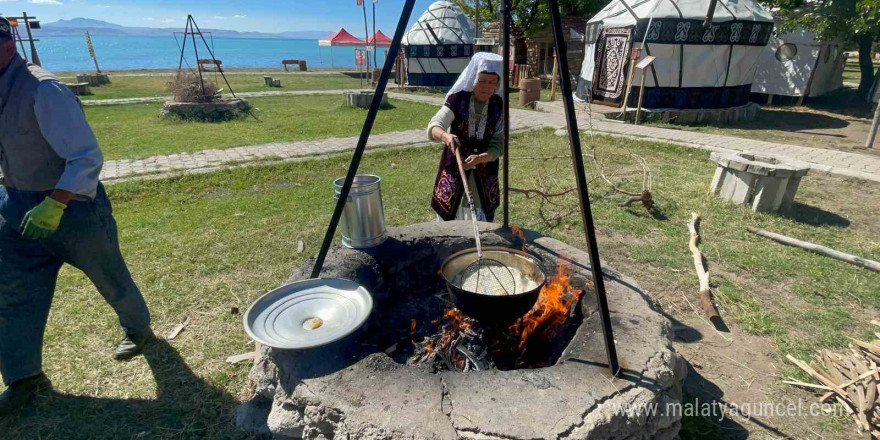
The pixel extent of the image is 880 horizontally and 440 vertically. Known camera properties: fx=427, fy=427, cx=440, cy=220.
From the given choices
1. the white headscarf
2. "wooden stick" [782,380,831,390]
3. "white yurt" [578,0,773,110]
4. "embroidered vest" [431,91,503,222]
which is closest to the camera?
"wooden stick" [782,380,831,390]

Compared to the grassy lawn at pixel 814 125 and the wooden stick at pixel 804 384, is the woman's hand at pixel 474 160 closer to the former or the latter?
the wooden stick at pixel 804 384

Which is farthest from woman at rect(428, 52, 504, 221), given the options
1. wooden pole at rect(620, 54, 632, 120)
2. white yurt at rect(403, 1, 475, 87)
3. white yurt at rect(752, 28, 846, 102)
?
white yurt at rect(403, 1, 475, 87)

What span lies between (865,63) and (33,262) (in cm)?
2114

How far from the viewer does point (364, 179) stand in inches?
122

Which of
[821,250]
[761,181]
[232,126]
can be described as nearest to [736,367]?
[821,250]

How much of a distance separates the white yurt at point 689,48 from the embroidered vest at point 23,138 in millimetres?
13094

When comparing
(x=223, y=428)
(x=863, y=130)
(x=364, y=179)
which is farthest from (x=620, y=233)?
(x=863, y=130)

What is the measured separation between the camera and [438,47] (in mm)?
20906

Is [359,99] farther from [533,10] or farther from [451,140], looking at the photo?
[451,140]

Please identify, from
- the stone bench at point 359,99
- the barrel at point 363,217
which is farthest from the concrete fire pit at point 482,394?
the stone bench at point 359,99

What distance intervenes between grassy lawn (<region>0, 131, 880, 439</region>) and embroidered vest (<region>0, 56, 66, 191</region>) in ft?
4.45

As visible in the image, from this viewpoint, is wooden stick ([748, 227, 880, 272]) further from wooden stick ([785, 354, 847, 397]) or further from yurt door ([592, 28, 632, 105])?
yurt door ([592, 28, 632, 105])

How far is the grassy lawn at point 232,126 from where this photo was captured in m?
9.49

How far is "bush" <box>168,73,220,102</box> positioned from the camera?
12.9 meters
